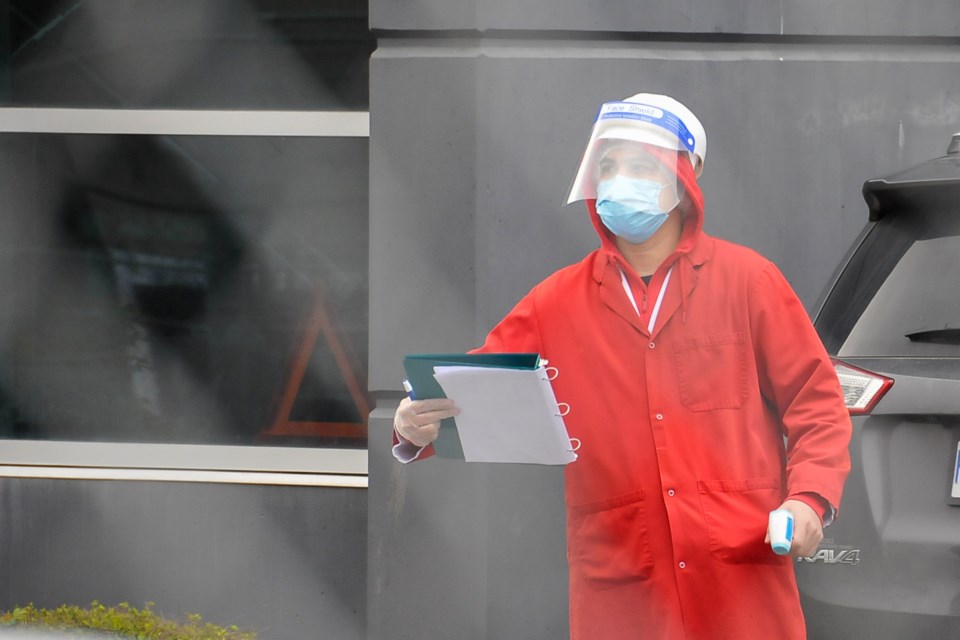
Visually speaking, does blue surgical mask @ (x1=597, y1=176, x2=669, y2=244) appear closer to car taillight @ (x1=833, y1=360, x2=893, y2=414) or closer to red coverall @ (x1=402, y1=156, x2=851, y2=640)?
red coverall @ (x1=402, y1=156, x2=851, y2=640)

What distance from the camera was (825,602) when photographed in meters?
2.13

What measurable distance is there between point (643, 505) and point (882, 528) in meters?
0.52

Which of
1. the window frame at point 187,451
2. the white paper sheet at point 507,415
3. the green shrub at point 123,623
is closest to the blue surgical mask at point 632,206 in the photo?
the white paper sheet at point 507,415

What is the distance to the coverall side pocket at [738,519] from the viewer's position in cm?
185

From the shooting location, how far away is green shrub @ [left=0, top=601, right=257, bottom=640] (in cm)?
346

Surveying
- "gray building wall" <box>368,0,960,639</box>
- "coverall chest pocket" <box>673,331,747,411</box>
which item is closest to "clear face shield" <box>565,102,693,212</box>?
"coverall chest pocket" <box>673,331,747,411</box>

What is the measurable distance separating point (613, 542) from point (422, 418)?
410 mm

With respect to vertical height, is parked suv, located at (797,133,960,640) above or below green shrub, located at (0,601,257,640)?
above

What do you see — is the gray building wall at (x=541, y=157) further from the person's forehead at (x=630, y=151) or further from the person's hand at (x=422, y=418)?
the person's hand at (x=422, y=418)

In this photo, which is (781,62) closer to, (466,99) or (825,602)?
(466,99)

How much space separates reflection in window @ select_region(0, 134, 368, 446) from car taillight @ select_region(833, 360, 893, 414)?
2119 millimetres

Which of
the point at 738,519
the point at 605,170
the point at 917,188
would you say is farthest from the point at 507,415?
the point at 917,188

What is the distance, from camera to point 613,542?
1944 millimetres

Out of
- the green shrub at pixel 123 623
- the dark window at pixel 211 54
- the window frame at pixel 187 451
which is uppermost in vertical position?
the dark window at pixel 211 54
